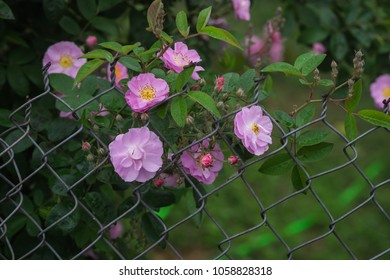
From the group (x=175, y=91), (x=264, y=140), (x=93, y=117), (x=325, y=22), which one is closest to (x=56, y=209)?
(x=93, y=117)

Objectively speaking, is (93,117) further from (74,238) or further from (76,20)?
(76,20)

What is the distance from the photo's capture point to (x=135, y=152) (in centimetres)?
140

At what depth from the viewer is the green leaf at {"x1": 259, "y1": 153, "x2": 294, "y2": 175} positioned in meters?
1.52

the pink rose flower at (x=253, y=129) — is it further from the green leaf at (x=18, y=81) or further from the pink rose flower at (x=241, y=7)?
the green leaf at (x=18, y=81)

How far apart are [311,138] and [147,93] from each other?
37 centimetres

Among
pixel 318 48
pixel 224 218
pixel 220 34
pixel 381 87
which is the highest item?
pixel 220 34

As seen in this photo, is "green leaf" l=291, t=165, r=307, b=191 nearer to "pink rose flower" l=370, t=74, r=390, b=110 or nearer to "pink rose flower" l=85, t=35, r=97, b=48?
"pink rose flower" l=85, t=35, r=97, b=48

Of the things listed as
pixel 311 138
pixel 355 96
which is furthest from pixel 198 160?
pixel 355 96

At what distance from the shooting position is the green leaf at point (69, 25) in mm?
1951

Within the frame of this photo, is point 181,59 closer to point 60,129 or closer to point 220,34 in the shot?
point 220,34

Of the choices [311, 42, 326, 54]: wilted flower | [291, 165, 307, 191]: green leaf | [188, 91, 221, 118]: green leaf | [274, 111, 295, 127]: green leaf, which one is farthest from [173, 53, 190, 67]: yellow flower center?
[311, 42, 326, 54]: wilted flower

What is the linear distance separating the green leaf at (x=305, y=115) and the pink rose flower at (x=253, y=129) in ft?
0.31

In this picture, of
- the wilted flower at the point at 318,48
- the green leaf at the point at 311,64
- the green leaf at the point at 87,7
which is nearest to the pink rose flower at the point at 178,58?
the green leaf at the point at 311,64

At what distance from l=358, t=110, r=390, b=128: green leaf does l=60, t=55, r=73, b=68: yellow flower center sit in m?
0.82
